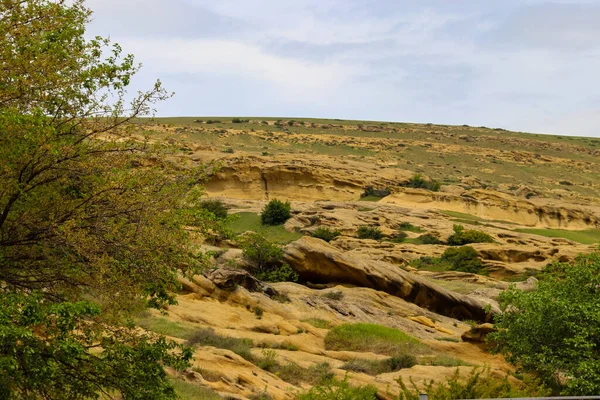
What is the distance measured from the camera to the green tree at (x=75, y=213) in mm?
8727

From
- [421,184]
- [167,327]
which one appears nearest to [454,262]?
[421,184]

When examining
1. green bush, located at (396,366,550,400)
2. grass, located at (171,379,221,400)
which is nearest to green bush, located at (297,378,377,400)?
green bush, located at (396,366,550,400)

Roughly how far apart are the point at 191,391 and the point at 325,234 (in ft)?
113

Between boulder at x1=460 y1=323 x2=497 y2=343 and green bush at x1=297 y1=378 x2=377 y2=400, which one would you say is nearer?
green bush at x1=297 y1=378 x2=377 y2=400

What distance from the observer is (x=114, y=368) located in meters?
9.18

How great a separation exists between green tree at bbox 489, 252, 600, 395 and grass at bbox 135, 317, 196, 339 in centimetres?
874

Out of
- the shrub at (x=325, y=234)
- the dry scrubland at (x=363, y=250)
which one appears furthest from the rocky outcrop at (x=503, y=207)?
the shrub at (x=325, y=234)

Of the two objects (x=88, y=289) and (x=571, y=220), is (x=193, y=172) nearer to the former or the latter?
(x=88, y=289)

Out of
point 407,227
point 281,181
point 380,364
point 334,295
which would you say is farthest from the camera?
point 281,181

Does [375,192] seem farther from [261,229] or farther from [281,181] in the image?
[261,229]

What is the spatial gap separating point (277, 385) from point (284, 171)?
157ft

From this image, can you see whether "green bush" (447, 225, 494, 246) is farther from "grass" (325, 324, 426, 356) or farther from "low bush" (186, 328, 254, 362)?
"low bush" (186, 328, 254, 362)

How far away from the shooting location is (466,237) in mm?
49125

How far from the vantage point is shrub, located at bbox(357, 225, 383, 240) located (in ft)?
158
